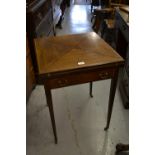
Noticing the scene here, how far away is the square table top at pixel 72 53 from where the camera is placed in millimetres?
1265

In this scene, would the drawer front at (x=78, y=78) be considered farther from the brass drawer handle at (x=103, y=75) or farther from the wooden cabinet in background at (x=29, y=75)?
the wooden cabinet in background at (x=29, y=75)

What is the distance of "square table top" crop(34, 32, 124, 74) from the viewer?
1265 millimetres

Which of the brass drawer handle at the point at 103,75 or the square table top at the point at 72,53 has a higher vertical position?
the square table top at the point at 72,53

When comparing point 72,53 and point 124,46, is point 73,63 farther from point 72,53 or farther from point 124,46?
point 124,46

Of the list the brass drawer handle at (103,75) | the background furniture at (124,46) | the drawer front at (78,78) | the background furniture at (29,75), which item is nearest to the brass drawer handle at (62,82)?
the drawer front at (78,78)

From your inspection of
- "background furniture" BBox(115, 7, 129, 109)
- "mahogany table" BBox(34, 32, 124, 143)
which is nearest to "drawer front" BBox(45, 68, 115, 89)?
"mahogany table" BBox(34, 32, 124, 143)

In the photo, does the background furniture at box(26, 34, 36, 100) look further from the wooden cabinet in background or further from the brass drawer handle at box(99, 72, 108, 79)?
the brass drawer handle at box(99, 72, 108, 79)

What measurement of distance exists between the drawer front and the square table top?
7 centimetres

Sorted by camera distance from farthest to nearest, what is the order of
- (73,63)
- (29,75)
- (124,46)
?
(124,46) → (29,75) → (73,63)

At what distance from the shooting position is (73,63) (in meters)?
1.28

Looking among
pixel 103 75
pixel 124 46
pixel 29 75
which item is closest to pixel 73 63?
pixel 103 75

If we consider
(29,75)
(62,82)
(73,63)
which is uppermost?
(73,63)

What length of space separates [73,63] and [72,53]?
14cm
